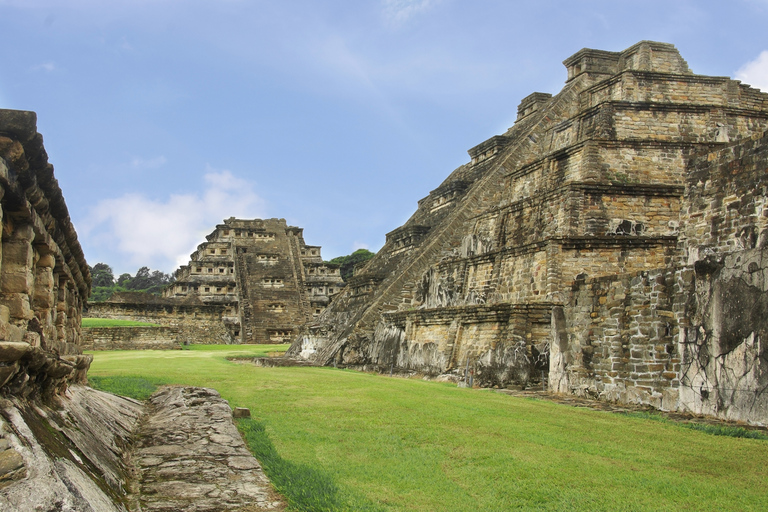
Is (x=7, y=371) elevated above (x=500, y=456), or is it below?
above

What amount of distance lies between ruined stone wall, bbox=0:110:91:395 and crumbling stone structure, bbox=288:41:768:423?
6932 millimetres

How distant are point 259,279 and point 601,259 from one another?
3259 cm

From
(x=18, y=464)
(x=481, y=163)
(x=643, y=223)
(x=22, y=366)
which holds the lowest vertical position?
(x=18, y=464)

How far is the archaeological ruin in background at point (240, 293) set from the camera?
113ft

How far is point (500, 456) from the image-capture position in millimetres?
5219

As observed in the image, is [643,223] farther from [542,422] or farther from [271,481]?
[271,481]

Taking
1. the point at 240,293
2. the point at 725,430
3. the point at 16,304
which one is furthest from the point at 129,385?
the point at 240,293

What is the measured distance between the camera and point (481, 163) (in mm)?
21953

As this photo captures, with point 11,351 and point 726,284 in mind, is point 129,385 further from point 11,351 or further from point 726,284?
point 726,284

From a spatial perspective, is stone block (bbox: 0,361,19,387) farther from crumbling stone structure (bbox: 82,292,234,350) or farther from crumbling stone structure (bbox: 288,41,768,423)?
crumbling stone structure (bbox: 82,292,234,350)

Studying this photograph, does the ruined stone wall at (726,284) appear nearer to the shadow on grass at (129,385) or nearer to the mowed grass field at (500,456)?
the mowed grass field at (500,456)

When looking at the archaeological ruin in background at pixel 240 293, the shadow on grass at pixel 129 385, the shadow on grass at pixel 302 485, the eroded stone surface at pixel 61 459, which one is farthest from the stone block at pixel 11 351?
the archaeological ruin in background at pixel 240 293

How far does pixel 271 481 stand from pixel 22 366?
183 centimetres

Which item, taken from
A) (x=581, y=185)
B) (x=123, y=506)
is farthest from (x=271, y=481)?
(x=581, y=185)
